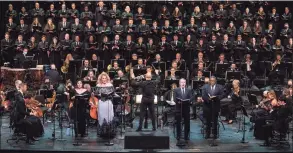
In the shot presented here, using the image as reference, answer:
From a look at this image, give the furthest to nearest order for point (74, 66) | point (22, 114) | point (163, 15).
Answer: point (163, 15), point (74, 66), point (22, 114)

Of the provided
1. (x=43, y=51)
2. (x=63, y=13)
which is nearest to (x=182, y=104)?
(x=43, y=51)

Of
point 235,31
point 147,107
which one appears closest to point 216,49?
point 235,31

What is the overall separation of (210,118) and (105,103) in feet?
8.83

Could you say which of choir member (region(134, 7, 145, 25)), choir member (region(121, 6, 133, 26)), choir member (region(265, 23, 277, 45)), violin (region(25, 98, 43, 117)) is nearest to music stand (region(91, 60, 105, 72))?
choir member (region(121, 6, 133, 26))

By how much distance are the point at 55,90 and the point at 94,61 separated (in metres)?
2.57

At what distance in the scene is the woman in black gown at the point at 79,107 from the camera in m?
15.1

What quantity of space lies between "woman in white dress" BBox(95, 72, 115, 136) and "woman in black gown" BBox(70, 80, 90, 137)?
36cm

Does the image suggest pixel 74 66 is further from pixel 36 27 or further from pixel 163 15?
pixel 163 15

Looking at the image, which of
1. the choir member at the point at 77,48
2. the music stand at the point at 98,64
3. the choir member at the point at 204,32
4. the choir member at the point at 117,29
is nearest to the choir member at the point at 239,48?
the choir member at the point at 204,32

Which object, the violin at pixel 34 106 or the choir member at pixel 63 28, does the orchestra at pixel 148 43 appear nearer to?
the choir member at pixel 63 28

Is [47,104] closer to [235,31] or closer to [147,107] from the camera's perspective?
[147,107]

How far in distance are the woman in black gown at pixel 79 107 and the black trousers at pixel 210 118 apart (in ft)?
9.97

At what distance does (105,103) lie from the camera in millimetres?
15203

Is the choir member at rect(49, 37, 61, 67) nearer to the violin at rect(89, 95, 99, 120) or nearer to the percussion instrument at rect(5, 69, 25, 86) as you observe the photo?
the percussion instrument at rect(5, 69, 25, 86)
